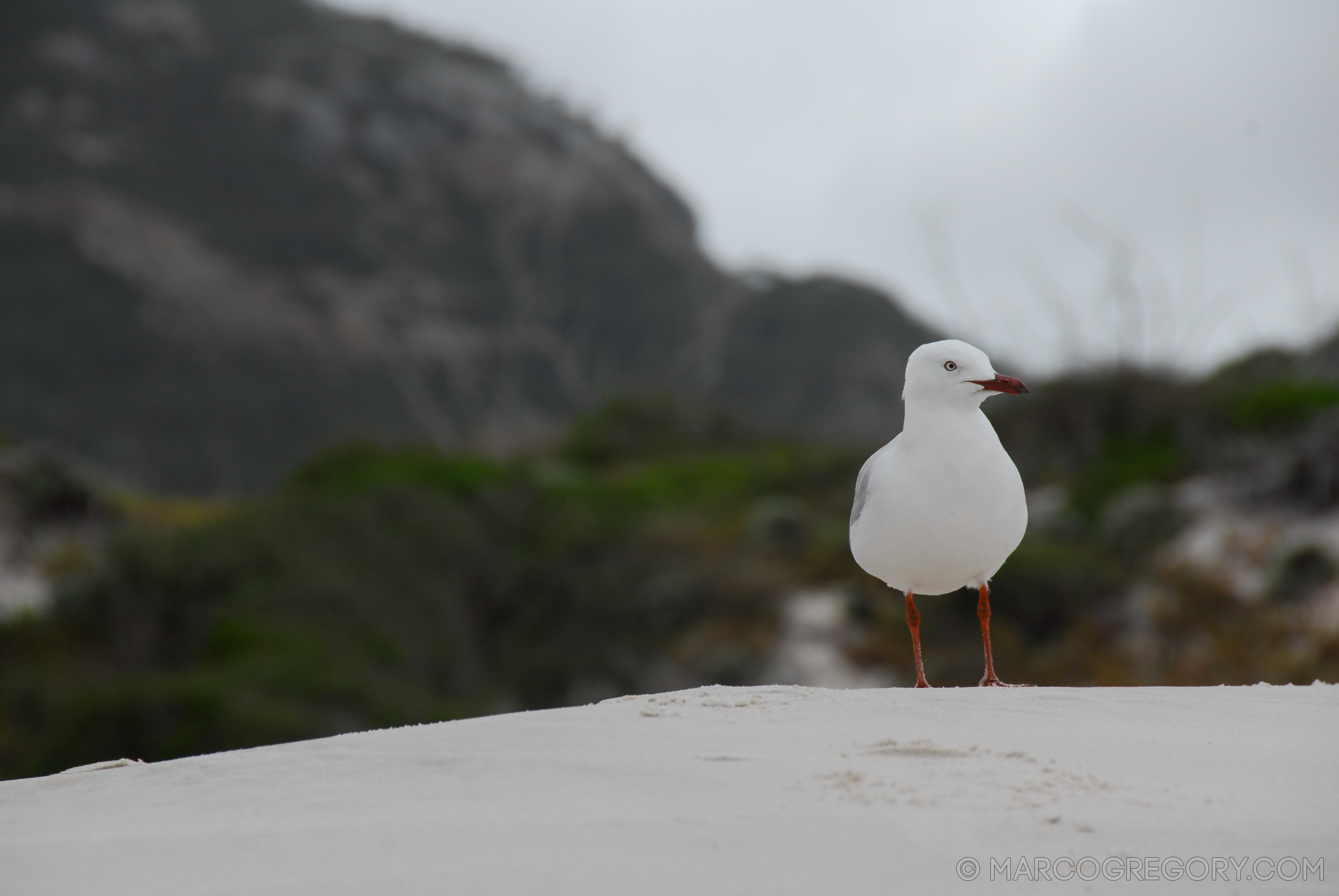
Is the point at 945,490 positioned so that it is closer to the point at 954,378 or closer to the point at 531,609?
the point at 954,378

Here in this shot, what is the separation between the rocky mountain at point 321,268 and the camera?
137ft

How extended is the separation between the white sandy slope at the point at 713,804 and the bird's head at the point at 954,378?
3.16 ft

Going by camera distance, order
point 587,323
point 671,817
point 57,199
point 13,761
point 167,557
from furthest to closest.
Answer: point 587,323
point 57,199
point 167,557
point 13,761
point 671,817

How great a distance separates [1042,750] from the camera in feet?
8.88

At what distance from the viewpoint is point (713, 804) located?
2363 millimetres

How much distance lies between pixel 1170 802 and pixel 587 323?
152 ft

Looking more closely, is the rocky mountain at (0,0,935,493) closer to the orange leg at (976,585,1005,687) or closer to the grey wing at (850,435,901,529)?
the grey wing at (850,435,901,529)

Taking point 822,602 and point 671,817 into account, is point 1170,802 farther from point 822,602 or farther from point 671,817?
point 822,602

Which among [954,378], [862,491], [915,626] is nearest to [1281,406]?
[915,626]

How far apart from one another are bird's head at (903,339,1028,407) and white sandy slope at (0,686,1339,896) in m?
0.96

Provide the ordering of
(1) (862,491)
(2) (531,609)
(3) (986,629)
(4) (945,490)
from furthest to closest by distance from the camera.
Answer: (2) (531,609) → (1) (862,491) → (3) (986,629) → (4) (945,490)

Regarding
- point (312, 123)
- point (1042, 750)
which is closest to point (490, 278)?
point (312, 123)

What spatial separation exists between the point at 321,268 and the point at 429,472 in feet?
103

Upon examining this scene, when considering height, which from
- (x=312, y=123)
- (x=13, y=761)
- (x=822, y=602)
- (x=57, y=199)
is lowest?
(x=13, y=761)
